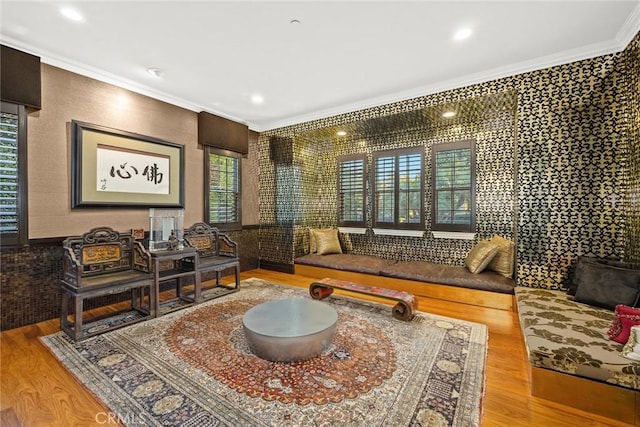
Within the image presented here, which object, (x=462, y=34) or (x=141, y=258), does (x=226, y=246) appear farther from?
(x=462, y=34)

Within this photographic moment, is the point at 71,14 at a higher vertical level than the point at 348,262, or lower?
higher

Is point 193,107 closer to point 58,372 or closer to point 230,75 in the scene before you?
point 230,75

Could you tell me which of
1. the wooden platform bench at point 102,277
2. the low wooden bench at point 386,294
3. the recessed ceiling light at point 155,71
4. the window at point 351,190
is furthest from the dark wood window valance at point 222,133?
the low wooden bench at point 386,294

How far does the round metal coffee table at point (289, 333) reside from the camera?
6.51 feet

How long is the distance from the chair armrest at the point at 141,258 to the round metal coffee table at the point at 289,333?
60.4 inches

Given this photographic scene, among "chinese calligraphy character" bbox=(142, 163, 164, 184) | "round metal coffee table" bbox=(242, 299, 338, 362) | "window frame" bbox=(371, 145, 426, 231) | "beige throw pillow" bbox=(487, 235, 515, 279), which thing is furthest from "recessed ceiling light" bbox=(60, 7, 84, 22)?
Answer: "beige throw pillow" bbox=(487, 235, 515, 279)

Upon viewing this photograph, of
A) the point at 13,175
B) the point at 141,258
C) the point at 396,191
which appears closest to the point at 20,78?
the point at 13,175

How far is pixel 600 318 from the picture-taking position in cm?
215

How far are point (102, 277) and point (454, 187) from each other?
15.5ft

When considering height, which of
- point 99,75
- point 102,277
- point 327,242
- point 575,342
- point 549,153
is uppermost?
point 99,75

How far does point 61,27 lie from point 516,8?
157 inches

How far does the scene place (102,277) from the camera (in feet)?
9.41

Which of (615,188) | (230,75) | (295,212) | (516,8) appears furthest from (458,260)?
(230,75)

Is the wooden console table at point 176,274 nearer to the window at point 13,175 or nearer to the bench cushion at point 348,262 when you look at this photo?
the window at point 13,175
